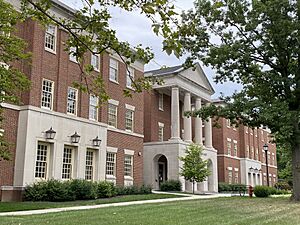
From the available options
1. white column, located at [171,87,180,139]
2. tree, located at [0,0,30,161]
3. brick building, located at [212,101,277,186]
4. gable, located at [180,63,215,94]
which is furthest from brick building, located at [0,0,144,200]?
brick building, located at [212,101,277,186]

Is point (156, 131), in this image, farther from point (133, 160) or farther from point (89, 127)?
point (89, 127)

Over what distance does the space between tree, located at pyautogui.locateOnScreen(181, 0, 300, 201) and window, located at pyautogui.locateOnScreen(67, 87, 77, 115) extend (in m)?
7.84

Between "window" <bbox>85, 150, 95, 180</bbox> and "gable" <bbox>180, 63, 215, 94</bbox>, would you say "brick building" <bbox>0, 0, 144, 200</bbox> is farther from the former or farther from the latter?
"gable" <bbox>180, 63, 215, 94</bbox>

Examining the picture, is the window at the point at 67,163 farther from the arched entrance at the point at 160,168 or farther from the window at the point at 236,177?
the window at the point at 236,177

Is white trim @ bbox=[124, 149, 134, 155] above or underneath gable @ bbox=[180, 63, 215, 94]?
underneath

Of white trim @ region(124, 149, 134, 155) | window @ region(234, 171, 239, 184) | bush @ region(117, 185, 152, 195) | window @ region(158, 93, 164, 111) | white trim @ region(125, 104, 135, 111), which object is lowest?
bush @ region(117, 185, 152, 195)

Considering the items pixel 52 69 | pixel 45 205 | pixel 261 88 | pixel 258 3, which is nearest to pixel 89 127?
pixel 52 69

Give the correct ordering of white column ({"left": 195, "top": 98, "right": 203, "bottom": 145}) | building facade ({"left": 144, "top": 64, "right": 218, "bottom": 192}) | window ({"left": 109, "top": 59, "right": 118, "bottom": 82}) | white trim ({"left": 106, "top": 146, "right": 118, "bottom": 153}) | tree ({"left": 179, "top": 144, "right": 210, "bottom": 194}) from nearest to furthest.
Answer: white trim ({"left": 106, "top": 146, "right": 118, "bottom": 153}) < window ({"left": 109, "top": 59, "right": 118, "bottom": 82}) < tree ({"left": 179, "top": 144, "right": 210, "bottom": 194}) < building facade ({"left": 144, "top": 64, "right": 218, "bottom": 192}) < white column ({"left": 195, "top": 98, "right": 203, "bottom": 145})

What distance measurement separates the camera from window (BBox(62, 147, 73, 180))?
23.6 metres

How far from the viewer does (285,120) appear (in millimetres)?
20766

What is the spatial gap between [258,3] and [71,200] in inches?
593

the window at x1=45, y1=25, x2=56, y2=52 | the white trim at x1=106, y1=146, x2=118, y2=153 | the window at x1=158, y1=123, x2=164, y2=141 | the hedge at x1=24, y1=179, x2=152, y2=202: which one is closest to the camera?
the hedge at x1=24, y1=179, x2=152, y2=202

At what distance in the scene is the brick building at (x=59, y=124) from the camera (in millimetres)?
20797

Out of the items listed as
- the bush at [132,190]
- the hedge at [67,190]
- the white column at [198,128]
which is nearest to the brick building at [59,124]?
the hedge at [67,190]
